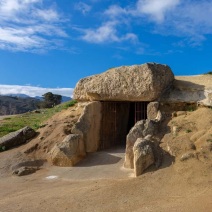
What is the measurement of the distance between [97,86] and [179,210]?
8218 millimetres

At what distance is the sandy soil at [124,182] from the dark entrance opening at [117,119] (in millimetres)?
1906

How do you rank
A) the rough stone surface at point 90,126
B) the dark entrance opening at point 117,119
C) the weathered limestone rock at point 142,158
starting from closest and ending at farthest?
the weathered limestone rock at point 142,158
the rough stone surface at point 90,126
the dark entrance opening at point 117,119

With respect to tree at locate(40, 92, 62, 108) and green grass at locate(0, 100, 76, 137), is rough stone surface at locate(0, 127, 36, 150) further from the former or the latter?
tree at locate(40, 92, 62, 108)

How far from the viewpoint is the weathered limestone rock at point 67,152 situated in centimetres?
1331

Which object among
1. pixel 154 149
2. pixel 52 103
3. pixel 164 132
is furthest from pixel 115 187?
pixel 52 103

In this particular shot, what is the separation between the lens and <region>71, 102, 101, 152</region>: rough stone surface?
14.6m

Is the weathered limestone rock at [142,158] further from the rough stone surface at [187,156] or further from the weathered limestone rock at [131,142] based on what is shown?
the weathered limestone rock at [131,142]

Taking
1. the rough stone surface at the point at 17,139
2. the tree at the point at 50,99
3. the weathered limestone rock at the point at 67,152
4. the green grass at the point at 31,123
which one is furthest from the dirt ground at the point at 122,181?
the tree at the point at 50,99

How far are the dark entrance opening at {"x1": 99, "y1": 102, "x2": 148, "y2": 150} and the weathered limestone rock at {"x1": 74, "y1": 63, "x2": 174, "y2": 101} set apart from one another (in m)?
1.01

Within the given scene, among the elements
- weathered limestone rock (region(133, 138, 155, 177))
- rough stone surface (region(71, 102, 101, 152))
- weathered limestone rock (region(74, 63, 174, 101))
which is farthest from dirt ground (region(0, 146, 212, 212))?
weathered limestone rock (region(74, 63, 174, 101))

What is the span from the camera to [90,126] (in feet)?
49.1

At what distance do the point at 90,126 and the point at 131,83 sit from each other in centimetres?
262

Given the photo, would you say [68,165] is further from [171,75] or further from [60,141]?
[171,75]

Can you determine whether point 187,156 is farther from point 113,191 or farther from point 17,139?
point 17,139
